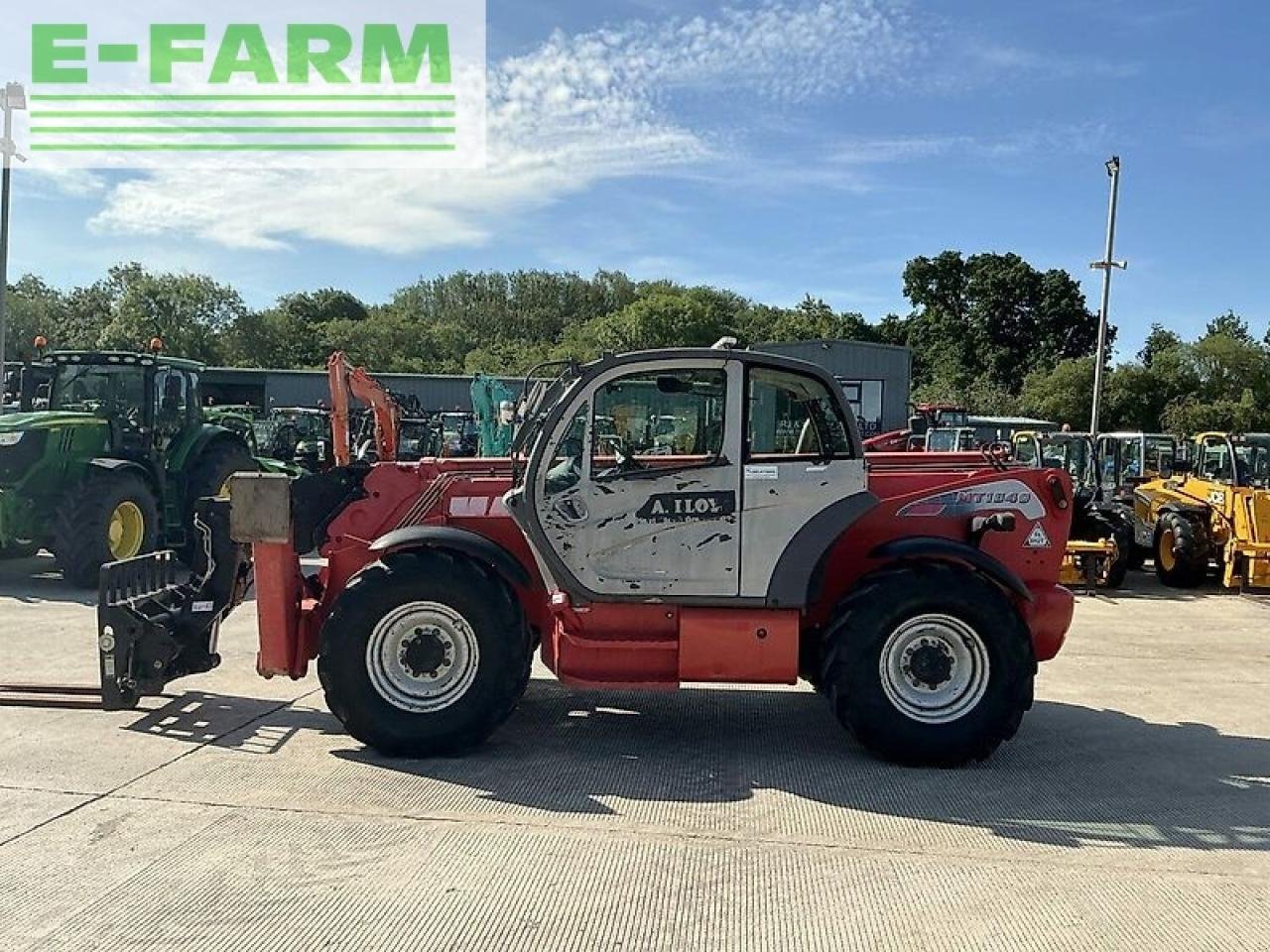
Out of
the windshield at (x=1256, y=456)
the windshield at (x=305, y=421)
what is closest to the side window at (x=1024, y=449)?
the windshield at (x=1256, y=456)

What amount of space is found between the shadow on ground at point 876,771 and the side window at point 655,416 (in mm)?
1617

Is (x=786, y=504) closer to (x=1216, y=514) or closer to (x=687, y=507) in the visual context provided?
(x=687, y=507)

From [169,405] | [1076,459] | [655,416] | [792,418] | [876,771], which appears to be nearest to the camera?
[876,771]

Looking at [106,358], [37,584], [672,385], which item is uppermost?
[106,358]

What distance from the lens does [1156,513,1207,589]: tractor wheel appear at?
525 inches

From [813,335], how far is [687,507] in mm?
53943

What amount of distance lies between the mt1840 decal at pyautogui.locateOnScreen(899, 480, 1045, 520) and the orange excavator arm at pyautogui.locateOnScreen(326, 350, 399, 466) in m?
5.66

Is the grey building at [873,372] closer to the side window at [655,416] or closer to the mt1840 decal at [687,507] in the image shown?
the side window at [655,416]

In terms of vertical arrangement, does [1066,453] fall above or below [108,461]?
above

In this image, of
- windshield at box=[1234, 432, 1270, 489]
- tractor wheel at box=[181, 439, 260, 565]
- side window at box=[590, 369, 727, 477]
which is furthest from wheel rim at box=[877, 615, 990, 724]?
windshield at box=[1234, 432, 1270, 489]

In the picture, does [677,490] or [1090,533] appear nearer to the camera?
[677,490]

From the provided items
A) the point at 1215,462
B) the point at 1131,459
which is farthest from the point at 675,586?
the point at 1131,459

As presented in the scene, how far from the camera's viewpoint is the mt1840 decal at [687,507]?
588 cm

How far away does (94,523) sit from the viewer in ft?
36.8
